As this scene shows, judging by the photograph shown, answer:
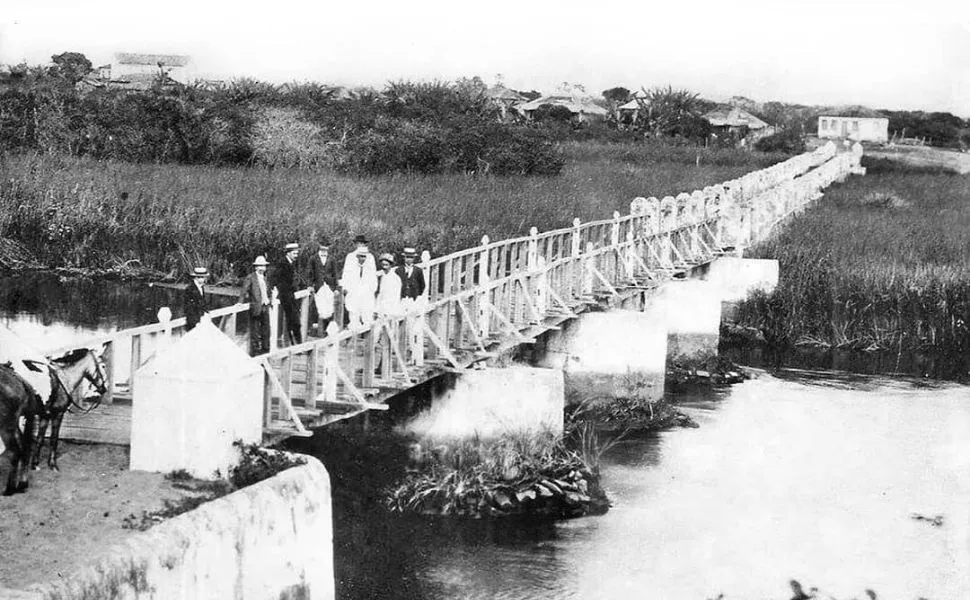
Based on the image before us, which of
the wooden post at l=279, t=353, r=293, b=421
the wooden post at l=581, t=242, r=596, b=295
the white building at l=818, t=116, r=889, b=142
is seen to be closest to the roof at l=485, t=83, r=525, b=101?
the white building at l=818, t=116, r=889, b=142

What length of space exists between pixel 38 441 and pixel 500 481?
26.6 ft

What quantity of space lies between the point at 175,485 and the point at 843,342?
78.7ft

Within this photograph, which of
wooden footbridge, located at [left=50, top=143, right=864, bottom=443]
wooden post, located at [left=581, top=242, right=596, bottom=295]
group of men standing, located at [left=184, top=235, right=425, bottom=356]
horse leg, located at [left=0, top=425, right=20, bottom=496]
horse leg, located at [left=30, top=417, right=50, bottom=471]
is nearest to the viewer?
horse leg, located at [left=0, top=425, right=20, bottom=496]

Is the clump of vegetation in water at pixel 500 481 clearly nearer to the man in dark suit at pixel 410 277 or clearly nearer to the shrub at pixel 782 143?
the man in dark suit at pixel 410 277

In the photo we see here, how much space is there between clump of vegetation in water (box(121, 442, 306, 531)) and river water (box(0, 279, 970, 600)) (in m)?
3.84

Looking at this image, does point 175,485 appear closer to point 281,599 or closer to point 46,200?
point 281,599

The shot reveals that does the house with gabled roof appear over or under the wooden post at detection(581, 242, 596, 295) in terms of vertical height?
over

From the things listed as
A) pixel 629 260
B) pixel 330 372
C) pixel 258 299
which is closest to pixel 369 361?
pixel 330 372

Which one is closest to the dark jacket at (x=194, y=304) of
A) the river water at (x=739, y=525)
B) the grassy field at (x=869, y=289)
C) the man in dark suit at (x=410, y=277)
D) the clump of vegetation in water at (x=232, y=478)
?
the river water at (x=739, y=525)

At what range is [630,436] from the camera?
2362cm

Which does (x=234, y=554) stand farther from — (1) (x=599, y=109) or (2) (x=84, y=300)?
(1) (x=599, y=109)

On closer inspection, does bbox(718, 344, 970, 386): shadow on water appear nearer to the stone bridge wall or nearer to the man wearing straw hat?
the man wearing straw hat

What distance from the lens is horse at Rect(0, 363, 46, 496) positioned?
1068 cm

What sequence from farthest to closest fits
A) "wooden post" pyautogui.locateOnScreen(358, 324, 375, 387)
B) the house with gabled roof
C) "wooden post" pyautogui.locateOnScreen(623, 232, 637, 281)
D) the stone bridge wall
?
the house with gabled roof
"wooden post" pyautogui.locateOnScreen(623, 232, 637, 281)
"wooden post" pyautogui.locateOnScreen(358, 324, 375, 387)
the stone bridge wall
